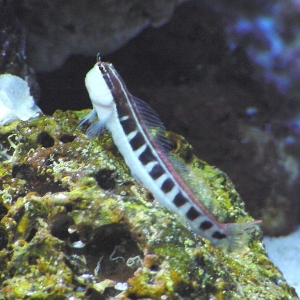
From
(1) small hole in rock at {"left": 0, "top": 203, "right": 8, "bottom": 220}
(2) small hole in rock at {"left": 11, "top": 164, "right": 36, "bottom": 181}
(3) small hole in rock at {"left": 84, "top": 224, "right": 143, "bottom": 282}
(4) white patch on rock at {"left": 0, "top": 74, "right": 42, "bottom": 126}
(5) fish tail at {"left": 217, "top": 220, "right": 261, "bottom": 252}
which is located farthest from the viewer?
(4) white patch on rock at {"left": 0, "top": 74, "right": 42, "bottom": 126}

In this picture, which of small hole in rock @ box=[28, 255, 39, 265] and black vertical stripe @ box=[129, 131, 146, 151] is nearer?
small hole in rock @ box=[28, 255, 39, 265]

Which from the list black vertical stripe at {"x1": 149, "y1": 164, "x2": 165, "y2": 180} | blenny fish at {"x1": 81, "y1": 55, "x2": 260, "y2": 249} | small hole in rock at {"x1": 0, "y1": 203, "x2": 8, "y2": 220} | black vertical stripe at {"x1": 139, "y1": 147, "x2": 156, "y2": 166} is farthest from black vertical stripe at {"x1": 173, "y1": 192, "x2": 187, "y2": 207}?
small hole in rock at {"x1": 0, "y1": 203, "x2": 8, "y2": 220}

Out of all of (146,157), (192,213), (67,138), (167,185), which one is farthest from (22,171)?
(192,213)

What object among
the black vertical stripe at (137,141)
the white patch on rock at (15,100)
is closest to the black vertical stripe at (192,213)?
the black vertical stripe at (137,141)

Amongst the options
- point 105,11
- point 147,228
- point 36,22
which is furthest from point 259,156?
point 147,228

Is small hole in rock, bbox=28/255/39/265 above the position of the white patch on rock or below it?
below

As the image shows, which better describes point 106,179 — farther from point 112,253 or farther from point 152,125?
point 152,125

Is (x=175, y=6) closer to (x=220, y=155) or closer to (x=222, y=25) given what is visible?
(x=222, y=25)

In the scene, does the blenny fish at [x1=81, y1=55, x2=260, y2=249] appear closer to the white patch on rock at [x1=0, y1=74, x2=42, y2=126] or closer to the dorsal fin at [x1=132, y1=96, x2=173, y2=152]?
the dorsal fin at [x1=132, y1=96, x2=173, y2=152]

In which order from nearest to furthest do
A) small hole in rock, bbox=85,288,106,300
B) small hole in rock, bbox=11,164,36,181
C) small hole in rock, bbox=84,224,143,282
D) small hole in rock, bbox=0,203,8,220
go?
1. small hole in rock, bbox=85,288,106,300
2. small hole in rock, bbox=84,224,143,282
3. small hole in rock, bbox=0,203,8,220
4. small hole in rock, bbox=11,164,36,181
